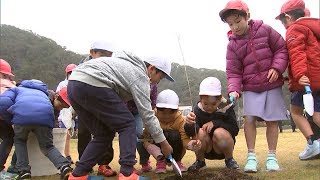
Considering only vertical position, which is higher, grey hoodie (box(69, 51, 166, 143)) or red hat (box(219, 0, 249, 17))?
red hat (box(219, 0, 249, 17))

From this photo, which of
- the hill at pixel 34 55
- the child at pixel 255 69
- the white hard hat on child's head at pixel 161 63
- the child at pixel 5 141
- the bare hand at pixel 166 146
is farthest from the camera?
the hill at pixel 34 55

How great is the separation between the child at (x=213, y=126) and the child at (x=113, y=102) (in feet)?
2.40

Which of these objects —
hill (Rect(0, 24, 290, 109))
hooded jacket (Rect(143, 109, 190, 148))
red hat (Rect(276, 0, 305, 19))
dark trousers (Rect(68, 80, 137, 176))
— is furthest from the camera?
hill (Rect(0, 24, 290, 109))

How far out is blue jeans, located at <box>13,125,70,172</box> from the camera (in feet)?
12.7

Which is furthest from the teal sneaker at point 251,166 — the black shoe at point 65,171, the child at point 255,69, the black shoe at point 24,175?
the black shoe at point 24,175

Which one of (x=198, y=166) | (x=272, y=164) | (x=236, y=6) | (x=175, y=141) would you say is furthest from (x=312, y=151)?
(x=236, y=6)

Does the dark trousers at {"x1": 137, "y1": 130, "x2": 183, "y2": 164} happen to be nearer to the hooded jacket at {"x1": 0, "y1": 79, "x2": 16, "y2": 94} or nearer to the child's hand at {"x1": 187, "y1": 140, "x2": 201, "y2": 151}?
the child's hand at {"x1": 187, "y1": 140, "x2": 201, "y2": 151}

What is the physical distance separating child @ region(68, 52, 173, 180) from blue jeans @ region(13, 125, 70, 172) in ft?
2.57

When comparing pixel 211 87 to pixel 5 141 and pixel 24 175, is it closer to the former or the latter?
pixel 24 175

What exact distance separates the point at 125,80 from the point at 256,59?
1439 millimetres

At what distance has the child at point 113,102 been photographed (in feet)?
9.91

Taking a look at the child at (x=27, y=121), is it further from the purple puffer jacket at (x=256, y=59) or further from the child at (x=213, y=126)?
the purple puffer jacket at (x=256, y=59)

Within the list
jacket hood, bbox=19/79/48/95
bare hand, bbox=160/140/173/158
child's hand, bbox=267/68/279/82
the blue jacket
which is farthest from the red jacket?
jacket hood, bbox=19/79/48/95

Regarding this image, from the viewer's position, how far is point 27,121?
3838 millimetres
